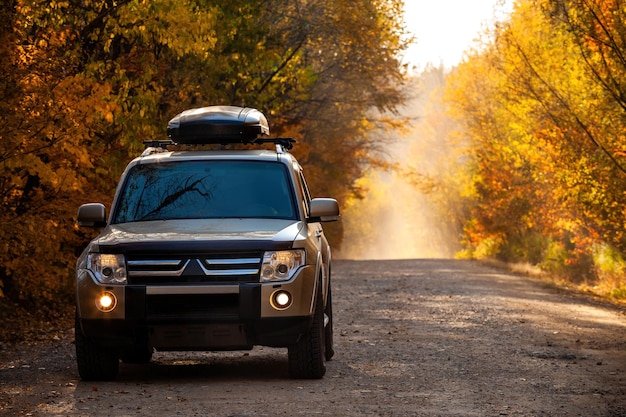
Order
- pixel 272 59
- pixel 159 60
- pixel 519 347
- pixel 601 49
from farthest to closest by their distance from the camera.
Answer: pixel 272 59 → pixel 159 60 → pixel 601 49 → pixel 519 347

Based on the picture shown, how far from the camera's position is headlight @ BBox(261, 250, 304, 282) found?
34.6ft

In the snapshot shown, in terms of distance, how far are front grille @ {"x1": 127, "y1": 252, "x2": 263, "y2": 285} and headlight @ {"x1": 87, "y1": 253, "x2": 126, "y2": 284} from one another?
0.10 m

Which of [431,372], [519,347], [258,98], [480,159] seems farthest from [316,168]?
[431,372]

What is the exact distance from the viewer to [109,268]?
10.6 meters

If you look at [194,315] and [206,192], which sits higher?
[206,192]

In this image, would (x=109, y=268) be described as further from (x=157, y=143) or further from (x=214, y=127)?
(x=214, y=127)

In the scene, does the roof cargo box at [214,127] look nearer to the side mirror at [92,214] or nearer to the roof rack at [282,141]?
the roof rack at [282,141]

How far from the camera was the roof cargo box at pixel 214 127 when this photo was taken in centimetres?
1316

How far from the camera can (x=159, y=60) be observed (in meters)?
21.6

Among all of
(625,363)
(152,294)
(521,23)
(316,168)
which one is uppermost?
(521,23)

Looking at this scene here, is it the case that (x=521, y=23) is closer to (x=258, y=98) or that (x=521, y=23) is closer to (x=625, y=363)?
A: (x=258, y=98)

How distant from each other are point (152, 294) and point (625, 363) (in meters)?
→ 5.83

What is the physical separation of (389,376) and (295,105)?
93.9 feet

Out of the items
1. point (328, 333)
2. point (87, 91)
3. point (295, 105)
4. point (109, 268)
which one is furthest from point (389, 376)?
point (295, 105)
